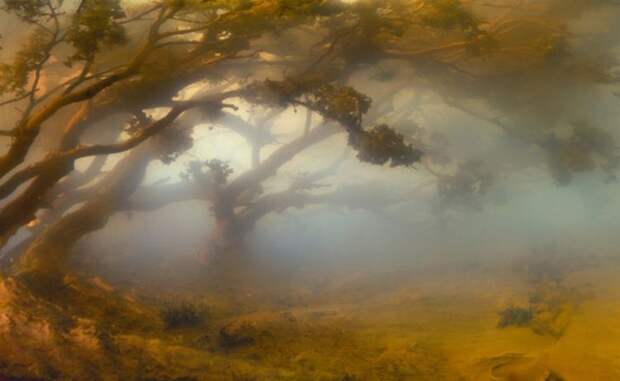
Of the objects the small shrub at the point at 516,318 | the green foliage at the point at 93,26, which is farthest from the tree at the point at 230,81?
the small shrub at the point at 516,318

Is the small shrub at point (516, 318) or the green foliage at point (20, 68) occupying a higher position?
the green foliage at point (20, 68)

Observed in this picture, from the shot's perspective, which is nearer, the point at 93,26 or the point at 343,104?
the point at 93,26

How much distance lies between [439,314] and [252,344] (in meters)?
5.89

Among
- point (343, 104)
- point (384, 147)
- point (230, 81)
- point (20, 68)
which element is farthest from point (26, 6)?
point (230, 81)

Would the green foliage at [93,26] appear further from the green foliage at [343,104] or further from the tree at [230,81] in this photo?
the green foliage at [343,104]

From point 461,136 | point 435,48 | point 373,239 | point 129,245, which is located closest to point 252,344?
Answer: point 435,48

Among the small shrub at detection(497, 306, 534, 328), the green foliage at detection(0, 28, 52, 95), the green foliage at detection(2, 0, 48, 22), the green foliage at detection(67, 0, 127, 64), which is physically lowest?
the small shrub at detection(497, 306, 534, 328)

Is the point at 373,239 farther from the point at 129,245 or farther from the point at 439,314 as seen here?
the point at 439,314

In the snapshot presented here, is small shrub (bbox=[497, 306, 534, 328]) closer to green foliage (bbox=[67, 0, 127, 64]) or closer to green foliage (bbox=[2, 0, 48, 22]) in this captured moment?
green foliage (bbox=[67, 0, 127, 64])

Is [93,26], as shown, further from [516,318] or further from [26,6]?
[516,318]

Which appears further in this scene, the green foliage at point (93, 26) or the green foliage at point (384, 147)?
the green foliage at point (384, 147)

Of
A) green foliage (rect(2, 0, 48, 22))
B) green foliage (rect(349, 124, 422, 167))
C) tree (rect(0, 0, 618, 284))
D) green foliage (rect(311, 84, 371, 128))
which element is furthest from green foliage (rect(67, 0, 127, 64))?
green foliage (rect(349, 124, 422, 167))

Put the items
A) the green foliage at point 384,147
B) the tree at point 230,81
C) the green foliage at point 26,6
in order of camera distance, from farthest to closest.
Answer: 1. the green foliage at point 384,147
2. the tree at point 230,81
3. the green foliage at point 26,6

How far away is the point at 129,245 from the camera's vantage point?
27.4 metres
